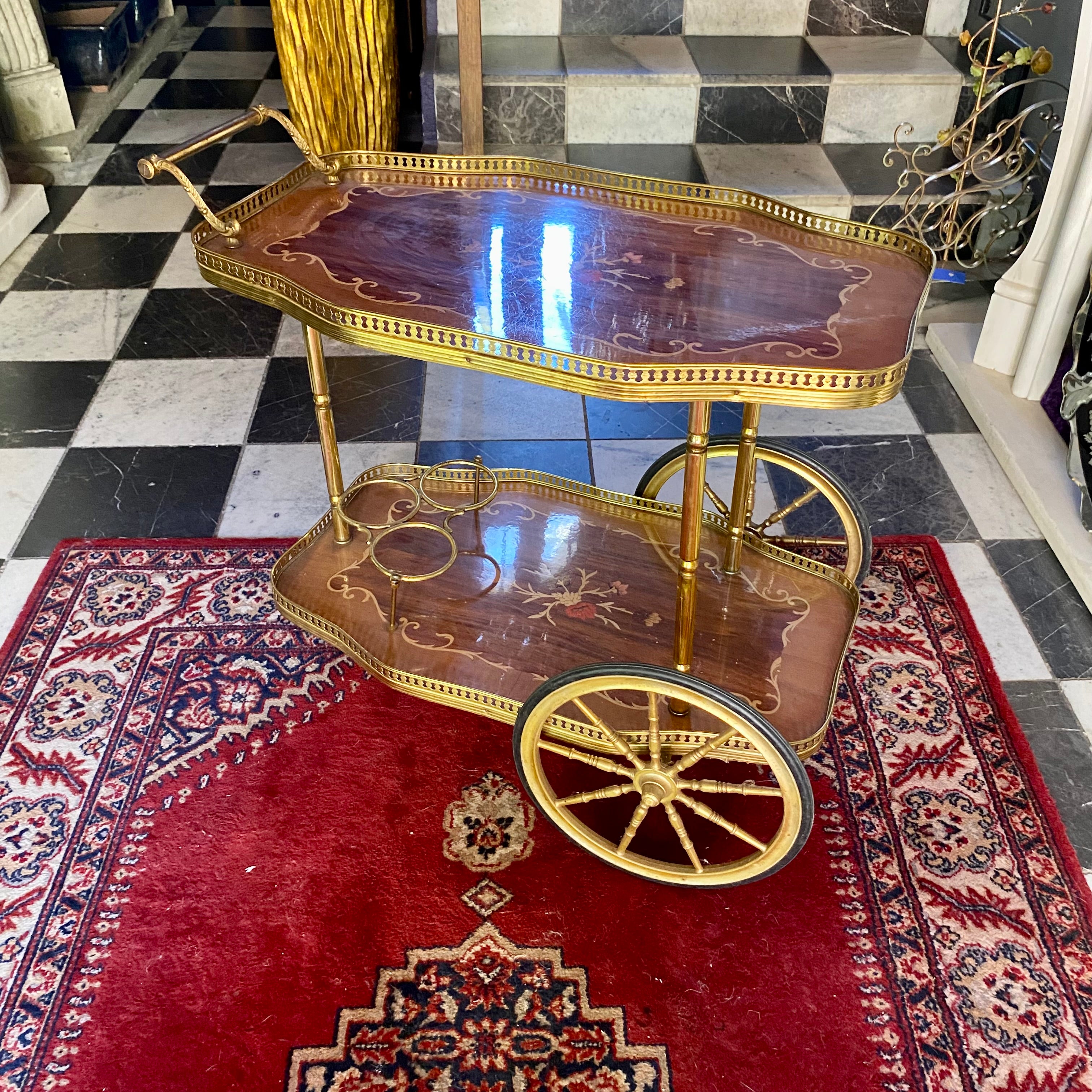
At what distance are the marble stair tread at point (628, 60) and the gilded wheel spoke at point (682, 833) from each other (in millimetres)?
2718

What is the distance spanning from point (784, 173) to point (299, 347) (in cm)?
167

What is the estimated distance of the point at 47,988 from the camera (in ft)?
5.76

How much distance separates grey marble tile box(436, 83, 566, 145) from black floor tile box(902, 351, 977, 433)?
1.48 meters

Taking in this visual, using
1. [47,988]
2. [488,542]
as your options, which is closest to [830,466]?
[488,542]

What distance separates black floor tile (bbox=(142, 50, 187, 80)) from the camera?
204 inches

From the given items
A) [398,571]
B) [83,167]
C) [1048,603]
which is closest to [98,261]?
[83,167]

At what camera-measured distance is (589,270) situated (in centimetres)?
175

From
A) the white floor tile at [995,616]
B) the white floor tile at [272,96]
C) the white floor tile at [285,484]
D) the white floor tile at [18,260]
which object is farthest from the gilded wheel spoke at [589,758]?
the white floor tile at [272,96]

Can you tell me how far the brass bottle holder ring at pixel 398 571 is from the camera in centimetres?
208

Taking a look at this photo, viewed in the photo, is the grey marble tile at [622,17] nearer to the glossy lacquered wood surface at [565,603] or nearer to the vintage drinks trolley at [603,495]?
the vintage drinks trolley at [603,495]

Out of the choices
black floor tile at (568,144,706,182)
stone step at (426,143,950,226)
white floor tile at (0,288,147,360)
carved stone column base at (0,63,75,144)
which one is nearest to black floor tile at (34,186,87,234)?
carved stone column base at (0,63,75,144)

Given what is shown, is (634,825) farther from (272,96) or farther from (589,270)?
(272,96)

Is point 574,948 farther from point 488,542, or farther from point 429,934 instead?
point 488,542

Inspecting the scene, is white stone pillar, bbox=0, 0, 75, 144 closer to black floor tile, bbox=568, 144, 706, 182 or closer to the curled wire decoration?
black floor tile, bbox=568, 144, 706, 182
